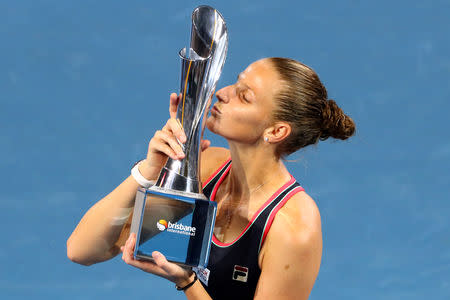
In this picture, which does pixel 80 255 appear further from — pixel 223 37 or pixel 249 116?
pixel 223 37

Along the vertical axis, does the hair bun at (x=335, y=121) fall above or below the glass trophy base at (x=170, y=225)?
above

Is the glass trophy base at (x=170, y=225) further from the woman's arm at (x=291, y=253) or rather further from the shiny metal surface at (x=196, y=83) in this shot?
the woman's arm at (x=291, y=253)

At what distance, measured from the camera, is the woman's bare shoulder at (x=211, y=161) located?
173cm

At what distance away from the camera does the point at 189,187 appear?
1.29 meters

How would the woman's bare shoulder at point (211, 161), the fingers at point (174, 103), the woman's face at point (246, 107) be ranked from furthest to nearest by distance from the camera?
the woman's bare shoulder at point (211, 161)
the woman's face at point (246, 107)
the fingers at point (174, 103)

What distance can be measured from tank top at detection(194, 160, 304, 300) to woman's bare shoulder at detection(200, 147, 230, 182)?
207mm

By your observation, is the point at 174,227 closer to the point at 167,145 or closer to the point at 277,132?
the point at 167,145

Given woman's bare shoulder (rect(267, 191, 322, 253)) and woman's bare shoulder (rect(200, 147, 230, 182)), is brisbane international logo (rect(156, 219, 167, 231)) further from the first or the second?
woman's bare shoulder (rect(200, 147, 230, 182))

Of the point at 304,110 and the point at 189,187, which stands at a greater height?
the point at 304,110

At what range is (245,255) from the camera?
5.08ft

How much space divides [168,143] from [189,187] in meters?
0.10

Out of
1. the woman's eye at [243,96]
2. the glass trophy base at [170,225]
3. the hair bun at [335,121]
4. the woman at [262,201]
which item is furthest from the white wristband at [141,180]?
the hair bun at [335,121]

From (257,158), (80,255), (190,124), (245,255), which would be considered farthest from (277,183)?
(80,255)

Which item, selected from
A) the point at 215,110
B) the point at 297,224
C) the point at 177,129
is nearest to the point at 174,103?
the point at 177,129
